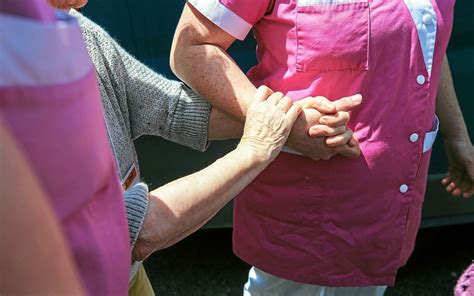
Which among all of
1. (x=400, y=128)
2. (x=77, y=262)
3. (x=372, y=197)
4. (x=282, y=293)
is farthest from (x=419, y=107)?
(x=77, y=262)

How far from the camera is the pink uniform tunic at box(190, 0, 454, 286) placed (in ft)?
5.00

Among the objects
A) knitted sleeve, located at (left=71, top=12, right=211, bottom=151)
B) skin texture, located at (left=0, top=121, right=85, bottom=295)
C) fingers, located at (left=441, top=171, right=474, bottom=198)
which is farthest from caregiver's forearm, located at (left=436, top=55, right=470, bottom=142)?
skin texture, located at (left=0, top=121, right=85, bottom=295)

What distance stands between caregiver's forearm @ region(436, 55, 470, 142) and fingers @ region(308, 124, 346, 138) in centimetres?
56

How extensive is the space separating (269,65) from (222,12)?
0.22 metres

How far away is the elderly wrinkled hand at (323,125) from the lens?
151 cm

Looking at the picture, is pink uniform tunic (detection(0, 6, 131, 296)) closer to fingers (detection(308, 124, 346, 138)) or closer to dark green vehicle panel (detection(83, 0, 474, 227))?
fingers (detection(308, 124, 346, 138))

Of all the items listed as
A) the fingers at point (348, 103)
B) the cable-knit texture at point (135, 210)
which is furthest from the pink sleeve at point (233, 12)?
the cable-knit texture at point (135, 210)

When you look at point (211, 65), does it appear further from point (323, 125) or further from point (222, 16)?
point (323, 125)

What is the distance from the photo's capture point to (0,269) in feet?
2.45

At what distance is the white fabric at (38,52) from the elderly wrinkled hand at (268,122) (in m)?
0.62

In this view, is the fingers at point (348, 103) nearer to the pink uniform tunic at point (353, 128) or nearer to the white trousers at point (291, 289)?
the pink uniform tunic at point (353, 128)

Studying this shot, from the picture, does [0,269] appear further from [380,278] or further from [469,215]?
[469,215]

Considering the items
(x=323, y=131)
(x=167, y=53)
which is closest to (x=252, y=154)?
(x=323, y=131)

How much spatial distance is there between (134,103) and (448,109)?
0.97m
